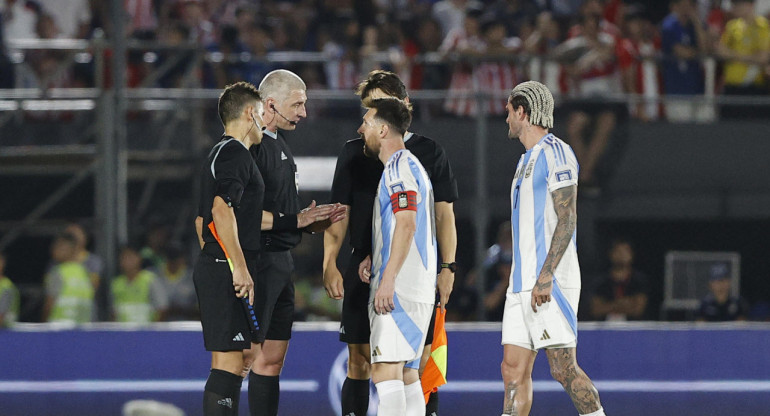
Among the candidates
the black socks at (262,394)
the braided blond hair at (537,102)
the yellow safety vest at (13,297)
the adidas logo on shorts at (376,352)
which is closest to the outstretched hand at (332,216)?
the adidas logo on shorts at (376,352)

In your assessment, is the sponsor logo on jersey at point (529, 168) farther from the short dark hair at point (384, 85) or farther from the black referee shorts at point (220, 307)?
the black referee shorts at point (220, 307)

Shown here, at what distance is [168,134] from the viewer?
41.3ft

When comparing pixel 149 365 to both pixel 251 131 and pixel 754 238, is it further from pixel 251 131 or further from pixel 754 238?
pixel 754 238

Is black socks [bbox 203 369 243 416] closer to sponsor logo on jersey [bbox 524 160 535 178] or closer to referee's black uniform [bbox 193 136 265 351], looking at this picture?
referee's black uniform [bbox 193 136 265 351]

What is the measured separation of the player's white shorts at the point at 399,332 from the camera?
639 cm

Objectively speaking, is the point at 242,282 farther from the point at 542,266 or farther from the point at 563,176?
the point at 563,176

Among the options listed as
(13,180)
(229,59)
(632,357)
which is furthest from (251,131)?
(13,180)

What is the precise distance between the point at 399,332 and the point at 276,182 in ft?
4.05

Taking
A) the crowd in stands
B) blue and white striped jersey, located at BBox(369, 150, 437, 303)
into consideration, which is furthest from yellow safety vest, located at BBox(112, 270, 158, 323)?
blue and white striped jersey, located at BBox(369, 150, 437, 303)

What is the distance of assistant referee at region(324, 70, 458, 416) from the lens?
6.90m

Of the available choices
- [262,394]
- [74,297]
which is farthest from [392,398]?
[74,297]

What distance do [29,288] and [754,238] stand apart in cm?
739

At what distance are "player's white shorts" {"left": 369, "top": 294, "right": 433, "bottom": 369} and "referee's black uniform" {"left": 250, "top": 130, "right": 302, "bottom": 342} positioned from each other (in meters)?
0.71

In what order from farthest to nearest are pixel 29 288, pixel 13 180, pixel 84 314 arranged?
pixel 13 180
pixel 29 288
pixel 84 314
